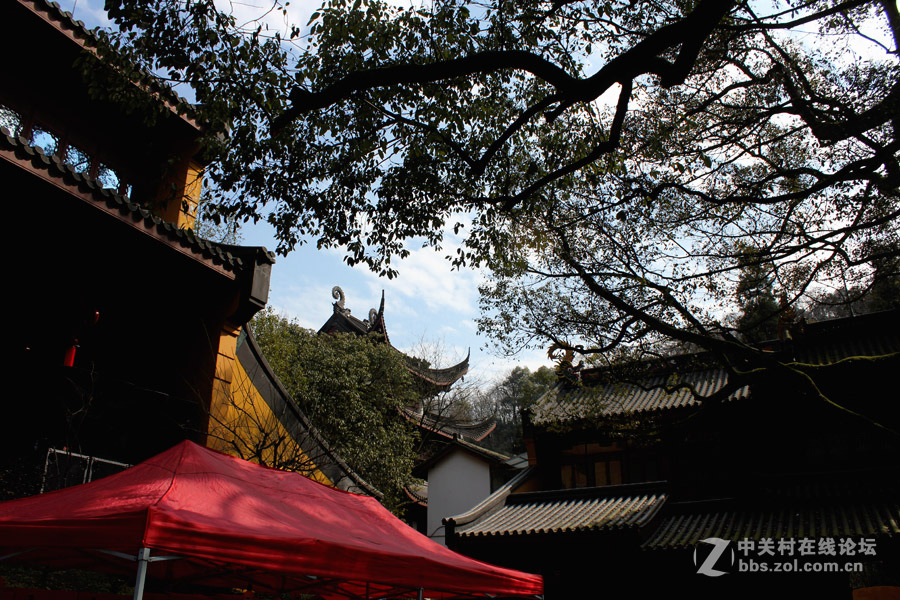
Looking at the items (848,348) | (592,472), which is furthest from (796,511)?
(592,472)

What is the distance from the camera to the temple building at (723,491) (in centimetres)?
942

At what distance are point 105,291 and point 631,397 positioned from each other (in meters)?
10.6

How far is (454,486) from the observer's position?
805 inches

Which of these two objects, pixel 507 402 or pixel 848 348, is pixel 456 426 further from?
pixel 507 402

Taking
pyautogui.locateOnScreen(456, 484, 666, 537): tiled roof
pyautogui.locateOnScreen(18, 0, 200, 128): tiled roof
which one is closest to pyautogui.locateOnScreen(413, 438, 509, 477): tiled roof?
pyautogui.locateOnScreen(456, 484, 666, 537): tiled roof

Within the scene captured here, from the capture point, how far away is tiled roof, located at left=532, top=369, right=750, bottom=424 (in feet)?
41.4

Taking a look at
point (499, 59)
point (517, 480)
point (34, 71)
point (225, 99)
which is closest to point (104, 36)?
point (225, 99)

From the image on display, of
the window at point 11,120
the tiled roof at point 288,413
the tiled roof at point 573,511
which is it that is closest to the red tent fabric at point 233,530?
the tiled roof at point 288,413

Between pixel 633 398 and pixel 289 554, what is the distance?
11.6m

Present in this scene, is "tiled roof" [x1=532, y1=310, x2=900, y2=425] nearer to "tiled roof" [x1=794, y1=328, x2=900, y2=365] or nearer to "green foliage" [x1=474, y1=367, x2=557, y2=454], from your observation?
"tiled roof" [x1=794, y1=328, x2=900, y2=365]

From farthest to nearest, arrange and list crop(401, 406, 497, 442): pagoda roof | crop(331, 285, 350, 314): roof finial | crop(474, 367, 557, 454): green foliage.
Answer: crop(474, 367, 557, 454): green foliage
crop(331, 285, 350, 314): roof finial
crop(401, 406, 497, 442): pagoda roof

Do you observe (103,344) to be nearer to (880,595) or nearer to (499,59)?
(499,59)

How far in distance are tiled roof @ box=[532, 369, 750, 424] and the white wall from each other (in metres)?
6.15

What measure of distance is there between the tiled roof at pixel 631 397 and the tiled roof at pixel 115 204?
7.48m
